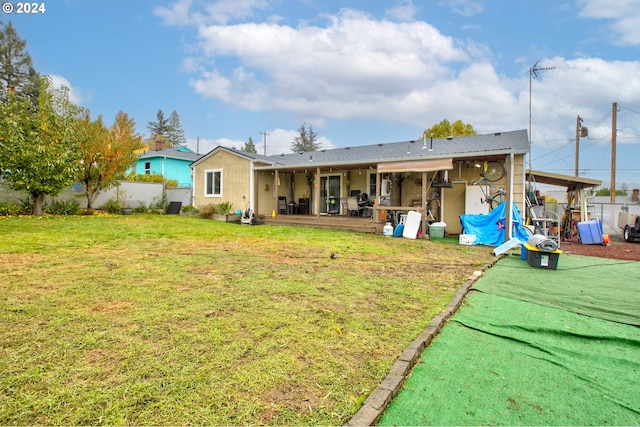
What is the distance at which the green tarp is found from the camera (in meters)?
1.83

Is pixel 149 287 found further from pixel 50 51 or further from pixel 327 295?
pixel 50 51

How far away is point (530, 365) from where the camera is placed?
7.84ft

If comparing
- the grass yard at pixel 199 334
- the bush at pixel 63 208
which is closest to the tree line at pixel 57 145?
the bush at pixel 63 208

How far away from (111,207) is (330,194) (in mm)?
10389

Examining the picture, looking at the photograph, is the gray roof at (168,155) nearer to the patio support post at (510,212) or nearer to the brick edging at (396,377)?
the patio support post at (510,212)

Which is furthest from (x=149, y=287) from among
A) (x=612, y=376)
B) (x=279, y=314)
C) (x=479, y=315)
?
(x=612, y=376)

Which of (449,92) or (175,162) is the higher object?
(449,92)

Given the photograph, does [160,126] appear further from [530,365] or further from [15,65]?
[530,365]

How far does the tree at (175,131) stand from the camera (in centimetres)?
5122

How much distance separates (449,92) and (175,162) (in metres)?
20.1

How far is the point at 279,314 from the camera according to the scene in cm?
318

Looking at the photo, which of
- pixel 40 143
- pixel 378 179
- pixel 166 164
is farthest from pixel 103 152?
pixel 378 179

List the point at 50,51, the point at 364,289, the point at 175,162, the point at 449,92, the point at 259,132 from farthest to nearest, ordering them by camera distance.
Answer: the point at 259,132, the point at 175,162, the point at 449,92, the point at 50,51, the point at 364,289

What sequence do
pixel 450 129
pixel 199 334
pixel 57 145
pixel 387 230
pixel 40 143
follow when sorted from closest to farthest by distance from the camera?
pixel 199 334 < pixel 387 230 < pixel 40 143 < pixel 57 145 < pixel 450 129
